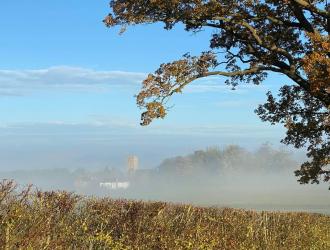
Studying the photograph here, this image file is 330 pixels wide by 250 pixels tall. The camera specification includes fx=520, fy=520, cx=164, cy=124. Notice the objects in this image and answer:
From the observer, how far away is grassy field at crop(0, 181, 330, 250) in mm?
5789

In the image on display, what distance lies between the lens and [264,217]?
12.6m

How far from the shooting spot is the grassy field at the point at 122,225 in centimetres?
579

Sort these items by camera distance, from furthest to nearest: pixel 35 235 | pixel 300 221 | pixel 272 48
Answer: pixel 272 48
pixel 300 221
pixel 35 235

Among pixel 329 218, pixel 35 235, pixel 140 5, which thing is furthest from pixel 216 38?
pixel 35 235

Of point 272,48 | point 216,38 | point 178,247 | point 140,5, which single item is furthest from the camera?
point 216,38

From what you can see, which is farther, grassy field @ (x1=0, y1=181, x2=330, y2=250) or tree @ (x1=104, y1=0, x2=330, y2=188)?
tree @ (x1=104, y1=0, x2=330, y2=188)

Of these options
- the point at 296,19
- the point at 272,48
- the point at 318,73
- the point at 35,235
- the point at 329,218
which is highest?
the point at 296,19

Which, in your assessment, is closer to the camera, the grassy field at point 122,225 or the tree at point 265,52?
the grassy field at point 122,225

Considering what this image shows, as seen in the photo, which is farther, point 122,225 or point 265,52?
point 265,52

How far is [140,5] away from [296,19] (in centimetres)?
649

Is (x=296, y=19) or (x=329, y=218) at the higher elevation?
(x=296, y=19)

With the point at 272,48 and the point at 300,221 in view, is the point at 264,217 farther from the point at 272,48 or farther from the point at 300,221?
the point at 272,48

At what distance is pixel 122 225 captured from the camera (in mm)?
8234

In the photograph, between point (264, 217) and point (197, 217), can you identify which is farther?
point (264, 217)
